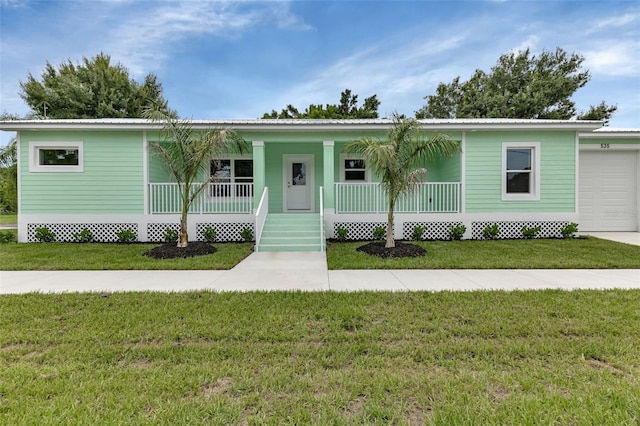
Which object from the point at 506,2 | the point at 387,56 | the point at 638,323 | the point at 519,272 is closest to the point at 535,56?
the point at 387,56

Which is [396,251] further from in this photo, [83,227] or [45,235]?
[45,235]

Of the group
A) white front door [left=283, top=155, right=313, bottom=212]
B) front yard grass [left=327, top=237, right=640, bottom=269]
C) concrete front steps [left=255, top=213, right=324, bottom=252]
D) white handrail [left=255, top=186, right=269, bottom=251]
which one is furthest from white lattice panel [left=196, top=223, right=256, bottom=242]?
front yard grass [left=327, top=237, right=640, bottom=269]

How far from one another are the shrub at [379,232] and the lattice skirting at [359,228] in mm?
125

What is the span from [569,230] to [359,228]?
241 inches

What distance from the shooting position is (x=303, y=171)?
38.2 feet

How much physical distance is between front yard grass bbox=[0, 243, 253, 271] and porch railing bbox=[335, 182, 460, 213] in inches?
127

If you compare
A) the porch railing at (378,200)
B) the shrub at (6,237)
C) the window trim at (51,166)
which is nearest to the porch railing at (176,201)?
the window trim at (51,166)

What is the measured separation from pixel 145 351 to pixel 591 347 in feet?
12.9

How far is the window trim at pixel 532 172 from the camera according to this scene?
9.10 metres

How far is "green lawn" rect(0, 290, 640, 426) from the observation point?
1895 millimetres

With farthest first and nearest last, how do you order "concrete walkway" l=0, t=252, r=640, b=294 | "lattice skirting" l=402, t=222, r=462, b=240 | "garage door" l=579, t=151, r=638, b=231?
1. "garage door" l=579, t=151, r=638, b=231
2. "lattice skirting" l=402, t=222, r=462, b=240
3. "concrete walkway" l=0, t=252, r=640, b=294

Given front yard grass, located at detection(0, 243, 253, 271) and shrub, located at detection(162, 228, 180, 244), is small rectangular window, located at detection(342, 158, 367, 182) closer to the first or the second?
front yard grass, located at detection(0, 243, 253, 271)

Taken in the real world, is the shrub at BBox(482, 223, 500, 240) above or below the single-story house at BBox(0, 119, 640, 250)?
below

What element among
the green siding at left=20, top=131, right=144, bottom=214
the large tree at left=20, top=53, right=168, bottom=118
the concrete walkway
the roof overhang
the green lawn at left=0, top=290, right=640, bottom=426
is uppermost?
the large tree at left=20, top=53, right=168, bottom=118
